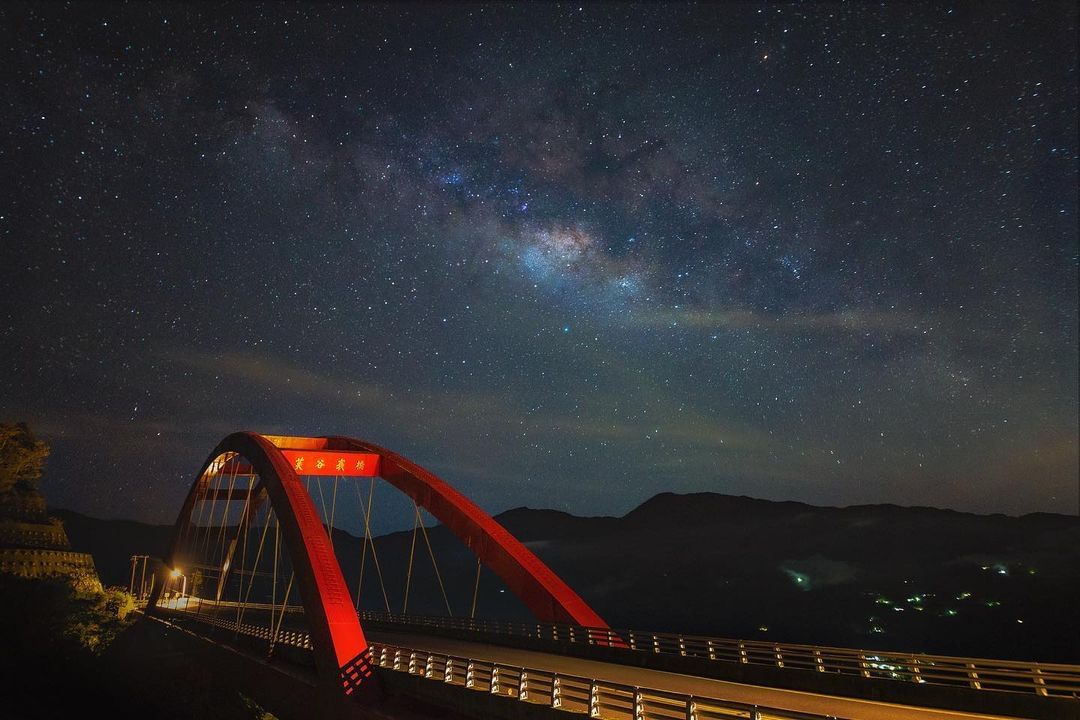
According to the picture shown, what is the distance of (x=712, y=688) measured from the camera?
1577 centimetres

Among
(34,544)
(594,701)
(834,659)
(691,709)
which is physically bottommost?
(34,544)

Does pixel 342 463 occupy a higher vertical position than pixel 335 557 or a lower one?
higher

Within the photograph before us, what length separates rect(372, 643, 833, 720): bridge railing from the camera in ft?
34.3

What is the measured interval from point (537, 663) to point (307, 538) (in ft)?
27.9

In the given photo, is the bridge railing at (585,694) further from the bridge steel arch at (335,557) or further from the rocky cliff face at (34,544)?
the rocky cliff face at (34,544)

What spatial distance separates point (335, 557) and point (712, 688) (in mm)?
11402

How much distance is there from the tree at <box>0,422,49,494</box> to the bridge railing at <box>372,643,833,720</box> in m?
49.6

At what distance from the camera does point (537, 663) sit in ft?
67.3

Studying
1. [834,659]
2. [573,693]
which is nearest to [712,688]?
[834,659]

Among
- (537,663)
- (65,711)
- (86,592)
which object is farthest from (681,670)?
(86,592)

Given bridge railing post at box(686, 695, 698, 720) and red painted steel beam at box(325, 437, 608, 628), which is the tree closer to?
red painted steel beam at box(325, 437, 608, 628)

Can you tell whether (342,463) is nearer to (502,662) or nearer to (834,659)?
(502,662)

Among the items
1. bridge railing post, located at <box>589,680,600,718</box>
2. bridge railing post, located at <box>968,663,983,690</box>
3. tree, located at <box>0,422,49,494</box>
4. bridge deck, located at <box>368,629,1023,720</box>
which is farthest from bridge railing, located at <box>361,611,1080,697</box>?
tree, located at <box>0,422,49,494</box>

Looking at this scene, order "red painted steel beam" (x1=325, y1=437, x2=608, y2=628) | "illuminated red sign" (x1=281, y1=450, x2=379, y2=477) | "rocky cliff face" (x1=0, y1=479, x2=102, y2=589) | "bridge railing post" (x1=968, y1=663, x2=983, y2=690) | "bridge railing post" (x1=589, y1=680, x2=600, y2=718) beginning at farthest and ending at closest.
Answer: "rocky cliff face" (x1=0, y1=479, x2=102, y2=589) → "illuminated red sign" (x1=281, y1=450, x2=379, y2=477) → "red painted steel beam" (x1=325, y1=437, x2=608, y2=628) → "bridge railing post" (x1=968, y1=663, x2=983, y2=690) → "bridge railing post" (x1=589, y1=680, x2=600, y2=718)
